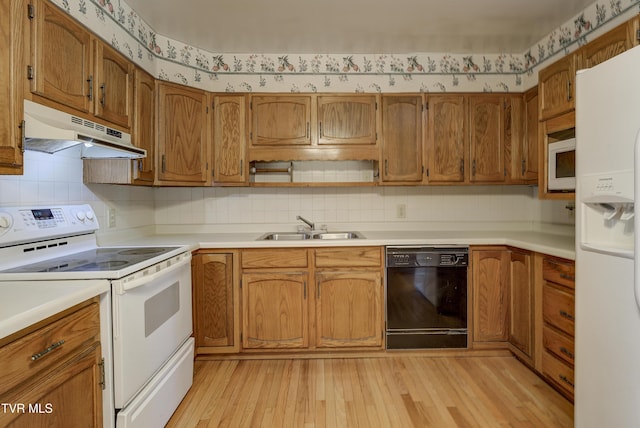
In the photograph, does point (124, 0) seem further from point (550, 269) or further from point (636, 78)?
point (550, 269)

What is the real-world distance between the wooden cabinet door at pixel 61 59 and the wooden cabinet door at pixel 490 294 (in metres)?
2.53

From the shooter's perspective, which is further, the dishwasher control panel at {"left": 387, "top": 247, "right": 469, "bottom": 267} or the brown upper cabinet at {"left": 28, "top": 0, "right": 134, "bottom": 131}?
the dishwasher control panel at {"left": 387, "top": 247, "right": 469, "bottom": 267}

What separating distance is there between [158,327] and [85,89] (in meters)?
1.22

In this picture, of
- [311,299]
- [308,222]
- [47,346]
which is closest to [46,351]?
[47,346]

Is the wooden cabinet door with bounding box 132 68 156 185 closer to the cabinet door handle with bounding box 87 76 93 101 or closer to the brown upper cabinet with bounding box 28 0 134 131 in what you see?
the brown upper cabinet with bounding box 28 0 134 131

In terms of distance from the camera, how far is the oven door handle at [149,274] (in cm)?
136

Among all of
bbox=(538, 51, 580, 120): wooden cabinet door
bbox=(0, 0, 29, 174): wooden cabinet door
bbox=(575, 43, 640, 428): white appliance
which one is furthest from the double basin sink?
bbox=(0, 0, 29, 174): wooden cabinet door

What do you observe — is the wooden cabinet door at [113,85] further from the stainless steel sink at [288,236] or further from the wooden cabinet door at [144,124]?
the stainless steel sink at [288,236]

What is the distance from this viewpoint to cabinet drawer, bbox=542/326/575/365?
5.93 feet

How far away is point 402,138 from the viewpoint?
2678mm

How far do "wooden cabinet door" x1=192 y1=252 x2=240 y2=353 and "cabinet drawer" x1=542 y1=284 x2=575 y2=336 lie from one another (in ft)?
6.42

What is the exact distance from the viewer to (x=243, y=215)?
2.98 m

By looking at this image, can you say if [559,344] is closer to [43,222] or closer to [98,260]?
[98,260]

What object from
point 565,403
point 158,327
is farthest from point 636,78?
point 158,327
